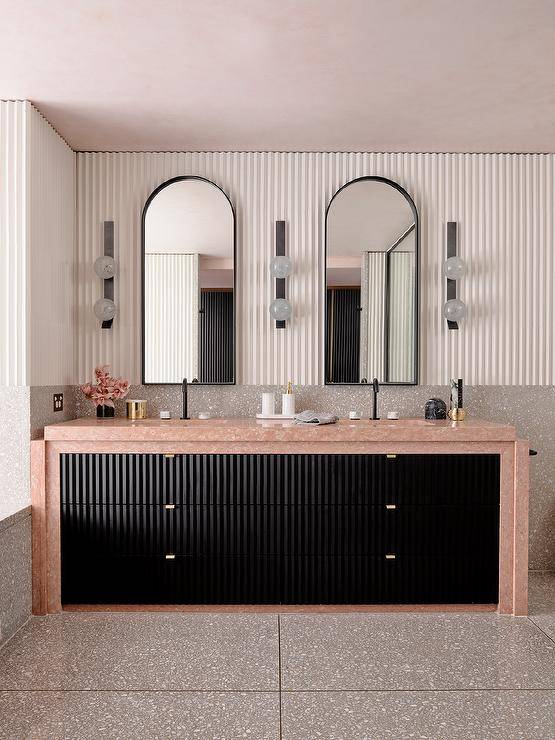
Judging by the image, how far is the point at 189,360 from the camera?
3.79m

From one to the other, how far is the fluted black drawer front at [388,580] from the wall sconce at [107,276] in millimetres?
1735

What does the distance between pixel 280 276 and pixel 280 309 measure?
0.20m

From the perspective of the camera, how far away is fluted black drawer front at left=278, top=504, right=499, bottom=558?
325 centimetres

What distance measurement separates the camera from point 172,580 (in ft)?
10.6

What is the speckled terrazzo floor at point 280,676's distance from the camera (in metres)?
2.21

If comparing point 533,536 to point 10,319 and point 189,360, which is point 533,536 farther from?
point 10,319

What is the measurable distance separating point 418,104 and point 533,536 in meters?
2.56

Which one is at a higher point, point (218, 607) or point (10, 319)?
point (10, 319)

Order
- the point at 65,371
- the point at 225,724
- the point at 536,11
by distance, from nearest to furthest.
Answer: the point at 225,724
the point at 536,11
the point at 65,371

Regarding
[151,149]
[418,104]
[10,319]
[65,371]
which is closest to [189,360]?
[65,371]

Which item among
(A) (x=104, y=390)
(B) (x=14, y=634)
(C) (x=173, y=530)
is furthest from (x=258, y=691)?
(A) (x=104, y=390)

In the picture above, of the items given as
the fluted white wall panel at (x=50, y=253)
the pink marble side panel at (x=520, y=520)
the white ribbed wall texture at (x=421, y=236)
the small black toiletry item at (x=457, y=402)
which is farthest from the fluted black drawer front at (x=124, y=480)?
the pink marble side panel at (x=520, y=520)

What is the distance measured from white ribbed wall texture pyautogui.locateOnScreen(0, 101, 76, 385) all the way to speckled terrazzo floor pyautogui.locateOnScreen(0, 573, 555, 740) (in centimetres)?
130

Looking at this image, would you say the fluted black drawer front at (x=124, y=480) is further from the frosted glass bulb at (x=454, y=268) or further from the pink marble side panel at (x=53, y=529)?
the frosted glass bulb at (x=454, y=268)
